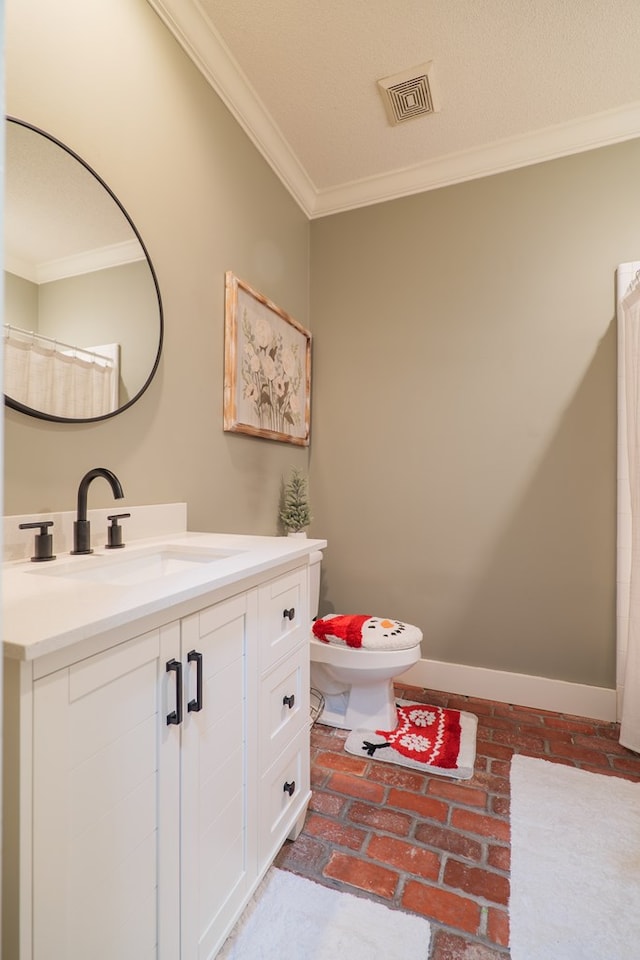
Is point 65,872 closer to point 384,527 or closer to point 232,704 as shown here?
point 232,704

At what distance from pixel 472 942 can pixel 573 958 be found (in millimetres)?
226

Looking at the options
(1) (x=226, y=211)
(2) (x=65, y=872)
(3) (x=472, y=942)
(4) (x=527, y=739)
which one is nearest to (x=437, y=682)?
(4) (x=527, y=739)

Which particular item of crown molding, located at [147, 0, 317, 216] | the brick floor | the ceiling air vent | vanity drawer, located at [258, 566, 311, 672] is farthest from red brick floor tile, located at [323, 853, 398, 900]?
the ceiling air vent

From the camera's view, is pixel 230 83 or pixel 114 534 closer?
pixel 114 534

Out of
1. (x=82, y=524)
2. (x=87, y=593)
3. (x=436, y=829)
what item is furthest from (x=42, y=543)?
(x=436, y=829)

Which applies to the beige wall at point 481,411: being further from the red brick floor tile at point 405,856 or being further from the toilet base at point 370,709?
the red brick floor tile at point 405,856

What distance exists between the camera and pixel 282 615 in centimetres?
127

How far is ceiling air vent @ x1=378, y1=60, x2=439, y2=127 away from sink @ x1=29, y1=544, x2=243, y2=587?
2.08 m

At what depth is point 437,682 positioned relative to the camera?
246 centimetres

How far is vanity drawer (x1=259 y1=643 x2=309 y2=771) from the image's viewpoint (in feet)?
3.85

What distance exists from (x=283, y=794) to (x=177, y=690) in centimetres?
68

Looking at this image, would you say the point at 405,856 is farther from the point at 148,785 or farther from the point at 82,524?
the point at 82,524

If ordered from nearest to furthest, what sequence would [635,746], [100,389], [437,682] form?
[100,389], [635,746], [437,682]

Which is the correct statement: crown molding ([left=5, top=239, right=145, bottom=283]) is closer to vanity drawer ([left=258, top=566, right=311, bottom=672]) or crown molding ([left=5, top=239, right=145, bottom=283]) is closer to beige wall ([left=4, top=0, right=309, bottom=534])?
beige wall ([left=4, top=0, right=309, bottom=534])
